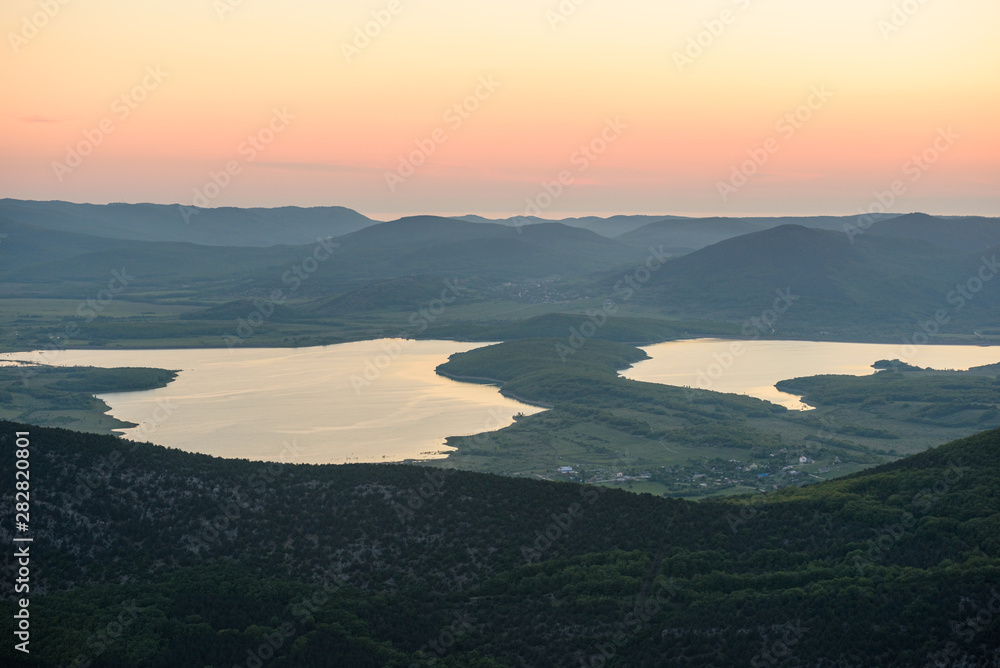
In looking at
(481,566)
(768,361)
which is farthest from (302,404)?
(768,361)

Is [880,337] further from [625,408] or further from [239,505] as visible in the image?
[239,505]

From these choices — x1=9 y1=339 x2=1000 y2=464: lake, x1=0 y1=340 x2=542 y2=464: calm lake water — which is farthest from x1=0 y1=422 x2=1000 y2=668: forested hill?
x1=9 y1=339 x2=1000 y2=464: lake

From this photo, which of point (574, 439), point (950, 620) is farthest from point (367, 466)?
point (574, 439)

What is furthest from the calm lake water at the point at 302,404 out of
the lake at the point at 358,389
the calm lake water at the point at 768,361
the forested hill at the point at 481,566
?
the forested hill at the point at 481,566

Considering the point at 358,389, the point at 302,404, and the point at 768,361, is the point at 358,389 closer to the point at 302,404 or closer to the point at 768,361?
the point at 302,404

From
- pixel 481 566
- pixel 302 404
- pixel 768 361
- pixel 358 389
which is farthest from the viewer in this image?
pixel 768 361
